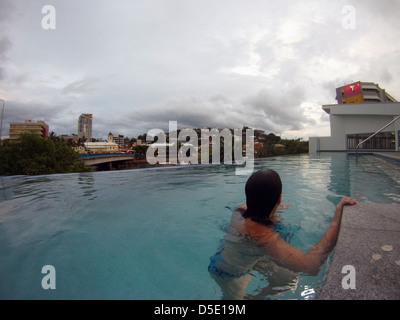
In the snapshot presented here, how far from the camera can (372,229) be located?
5.57 ft

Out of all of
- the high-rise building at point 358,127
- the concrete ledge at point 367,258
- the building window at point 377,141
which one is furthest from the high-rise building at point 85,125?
the concrete ledge at point 367,258

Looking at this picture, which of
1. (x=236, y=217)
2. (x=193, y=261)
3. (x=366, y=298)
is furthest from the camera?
(x=236, y=217)

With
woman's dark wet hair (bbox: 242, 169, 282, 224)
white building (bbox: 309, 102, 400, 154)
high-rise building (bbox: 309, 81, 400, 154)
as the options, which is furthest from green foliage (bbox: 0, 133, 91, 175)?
white building (bbox: 309, 102, 400, 154)

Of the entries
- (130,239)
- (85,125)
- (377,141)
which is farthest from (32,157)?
(85,125)

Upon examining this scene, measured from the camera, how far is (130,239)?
2.51 meters

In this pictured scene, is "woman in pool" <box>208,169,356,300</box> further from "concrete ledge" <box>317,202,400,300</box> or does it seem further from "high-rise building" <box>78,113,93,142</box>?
"high-rise building" <box>78,113,93,142</box>

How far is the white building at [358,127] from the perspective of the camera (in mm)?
22312

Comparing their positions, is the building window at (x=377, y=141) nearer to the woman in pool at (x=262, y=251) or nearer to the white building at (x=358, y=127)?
the white building at (x=358, y=127)

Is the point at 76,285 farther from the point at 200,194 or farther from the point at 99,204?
the point at 200,194

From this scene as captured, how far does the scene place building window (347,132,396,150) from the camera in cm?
2242

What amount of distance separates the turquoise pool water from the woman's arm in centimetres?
6
